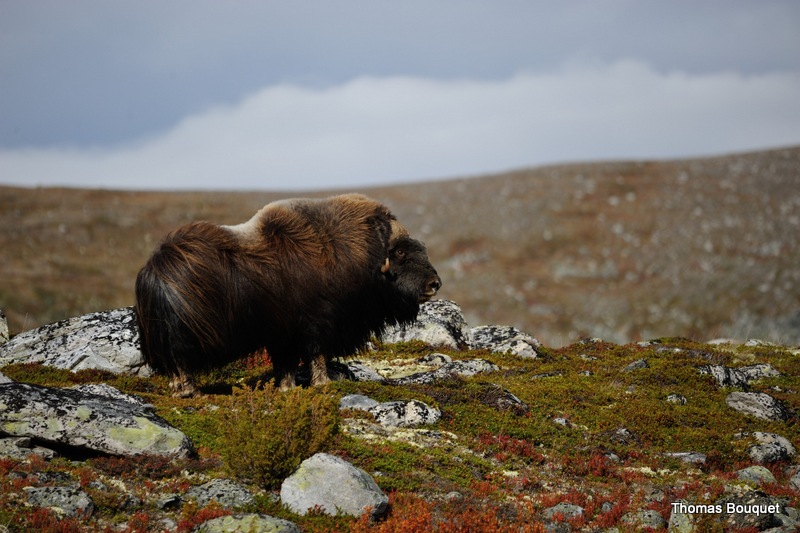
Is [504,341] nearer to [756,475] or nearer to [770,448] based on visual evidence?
[770,448]

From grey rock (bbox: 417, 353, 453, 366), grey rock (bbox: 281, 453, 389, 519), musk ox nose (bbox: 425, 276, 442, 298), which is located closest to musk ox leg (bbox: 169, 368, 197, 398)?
grey rock (bbox: 281, 453, 389, 519)

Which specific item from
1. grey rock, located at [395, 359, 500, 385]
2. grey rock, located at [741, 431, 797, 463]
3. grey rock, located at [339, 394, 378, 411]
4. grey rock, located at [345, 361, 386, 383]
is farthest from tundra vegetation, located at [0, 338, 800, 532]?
grey rock, located at [345, 361, 386, 383]

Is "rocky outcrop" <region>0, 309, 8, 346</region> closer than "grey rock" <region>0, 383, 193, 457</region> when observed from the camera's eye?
No

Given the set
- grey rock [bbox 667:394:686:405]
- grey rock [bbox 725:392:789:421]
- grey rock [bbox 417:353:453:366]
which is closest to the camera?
grey rock [bbox 725:392:789:421]

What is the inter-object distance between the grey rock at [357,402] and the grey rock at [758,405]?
6074 millimetres

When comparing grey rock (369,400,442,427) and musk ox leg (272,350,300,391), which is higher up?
musk ox leg (272,350,300,391)

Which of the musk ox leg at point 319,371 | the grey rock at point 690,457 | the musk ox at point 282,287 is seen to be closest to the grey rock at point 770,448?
the grey rock at point 690,457

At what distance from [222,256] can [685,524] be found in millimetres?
6587

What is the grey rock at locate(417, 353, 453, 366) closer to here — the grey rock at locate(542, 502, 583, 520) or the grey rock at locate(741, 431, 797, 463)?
the grey rock at locate(741, 431, 797, 463)

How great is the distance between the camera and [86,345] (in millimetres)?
13094

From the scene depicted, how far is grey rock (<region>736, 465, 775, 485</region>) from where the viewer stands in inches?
384

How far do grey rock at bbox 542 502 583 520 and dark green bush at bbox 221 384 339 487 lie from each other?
2486mm

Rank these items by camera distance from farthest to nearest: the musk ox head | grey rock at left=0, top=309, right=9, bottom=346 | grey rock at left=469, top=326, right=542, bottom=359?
1. grey rock at left=469, top=326, right=542, bottom=359
2. grey rock at left=0, top=309, right=9, bottom=346
3. the musk ox head

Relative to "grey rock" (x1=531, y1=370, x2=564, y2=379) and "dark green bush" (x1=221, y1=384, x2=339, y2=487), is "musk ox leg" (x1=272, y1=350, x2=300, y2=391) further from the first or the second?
"grey rock" (x1=531, y1=370, x2=564, y2=379)
